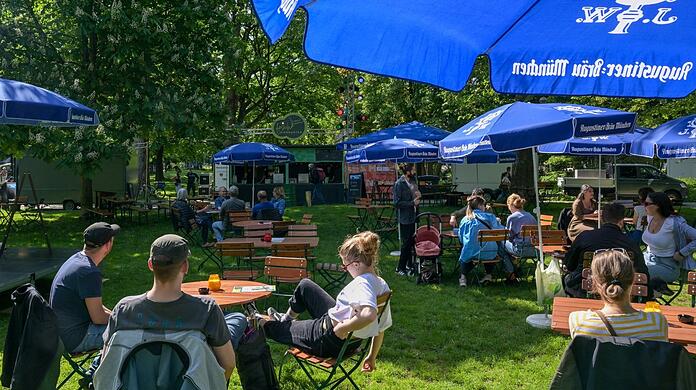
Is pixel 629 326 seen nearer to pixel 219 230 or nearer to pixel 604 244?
pixel 604 244

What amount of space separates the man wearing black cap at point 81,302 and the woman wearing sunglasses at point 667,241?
585cm

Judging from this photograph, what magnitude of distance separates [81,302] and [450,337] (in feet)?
12.7

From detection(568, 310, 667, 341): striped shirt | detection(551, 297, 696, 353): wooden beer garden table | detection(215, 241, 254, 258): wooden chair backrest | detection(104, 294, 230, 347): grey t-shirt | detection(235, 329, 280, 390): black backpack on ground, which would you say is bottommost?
detection(235, 329, 280, 390): black backpack on ground

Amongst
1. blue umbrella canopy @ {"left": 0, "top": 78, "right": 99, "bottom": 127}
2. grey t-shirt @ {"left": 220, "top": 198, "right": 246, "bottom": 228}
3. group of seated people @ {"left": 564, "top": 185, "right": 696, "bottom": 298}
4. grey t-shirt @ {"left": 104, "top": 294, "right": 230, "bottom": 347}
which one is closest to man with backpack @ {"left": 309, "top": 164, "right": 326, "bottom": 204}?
grey t-shirt @ {"left": 220, "top": 198, "right": 246, "bottom": 228}

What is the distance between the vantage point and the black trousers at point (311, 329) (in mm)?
4383

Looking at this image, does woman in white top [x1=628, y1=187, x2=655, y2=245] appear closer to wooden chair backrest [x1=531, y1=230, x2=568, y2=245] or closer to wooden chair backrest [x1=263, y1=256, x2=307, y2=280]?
wooden chair backrest [x1=531, y1=230, x2=568, y2=245]

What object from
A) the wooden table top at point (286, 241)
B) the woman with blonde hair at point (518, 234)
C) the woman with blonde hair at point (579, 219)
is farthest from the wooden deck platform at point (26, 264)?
the woman with blonde hair at point (579, 219)

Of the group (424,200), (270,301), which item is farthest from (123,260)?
(424,200)

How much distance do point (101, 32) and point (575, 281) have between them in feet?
43.0

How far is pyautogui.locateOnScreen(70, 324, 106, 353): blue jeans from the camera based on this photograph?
4.31 meters

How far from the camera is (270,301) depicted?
782 cm

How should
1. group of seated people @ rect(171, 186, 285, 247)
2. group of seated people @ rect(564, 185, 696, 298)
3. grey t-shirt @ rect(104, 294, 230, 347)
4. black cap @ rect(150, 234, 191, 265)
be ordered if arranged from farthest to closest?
group of seated people @ rect(171, 186, 285, 247)
group of seated people @ rect(564, 185, 696, 298)
black cap @ rect(150, 234, 191, 265)
grey t-shirt @ rect(104, 294, 230, 347)

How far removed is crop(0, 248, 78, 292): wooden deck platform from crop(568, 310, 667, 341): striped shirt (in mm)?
6094

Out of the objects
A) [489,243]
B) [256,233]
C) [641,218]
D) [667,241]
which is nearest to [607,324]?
[667,241]
